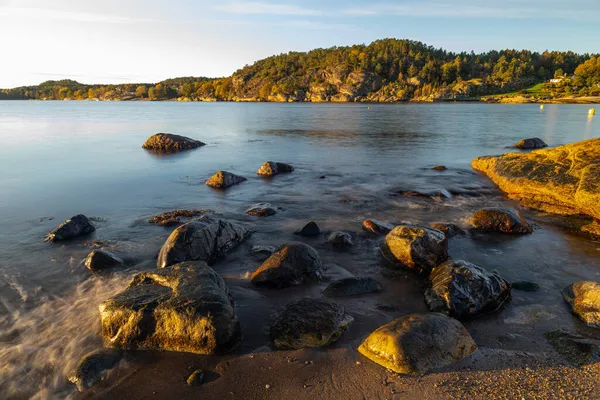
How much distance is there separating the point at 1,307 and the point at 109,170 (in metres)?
17.3

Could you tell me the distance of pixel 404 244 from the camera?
940cm

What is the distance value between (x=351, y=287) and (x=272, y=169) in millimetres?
14506

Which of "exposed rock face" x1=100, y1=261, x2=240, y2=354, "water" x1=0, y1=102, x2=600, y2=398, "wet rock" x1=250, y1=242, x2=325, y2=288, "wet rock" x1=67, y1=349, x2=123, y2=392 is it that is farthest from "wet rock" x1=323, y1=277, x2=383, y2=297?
"wet rock" x1=67, y1=349, x2=123, y2=392

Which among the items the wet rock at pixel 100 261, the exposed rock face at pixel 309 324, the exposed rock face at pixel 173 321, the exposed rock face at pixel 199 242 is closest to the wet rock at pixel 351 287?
the exposed rock face at pixel 309 324

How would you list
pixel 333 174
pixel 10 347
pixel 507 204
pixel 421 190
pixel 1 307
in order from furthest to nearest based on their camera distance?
pixel 333 174
pixel 421 190
pixel 507 204
pixel 1 307
pixel 10 347

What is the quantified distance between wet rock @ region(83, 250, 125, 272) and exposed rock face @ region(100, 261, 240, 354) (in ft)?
9.65

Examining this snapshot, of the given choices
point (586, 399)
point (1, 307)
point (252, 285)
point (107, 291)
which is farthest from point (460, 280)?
point (1, 307)

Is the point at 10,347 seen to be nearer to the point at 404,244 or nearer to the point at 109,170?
the point at 404,244

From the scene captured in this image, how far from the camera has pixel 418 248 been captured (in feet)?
30.3

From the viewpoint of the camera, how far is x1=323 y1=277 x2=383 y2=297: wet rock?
8117 mm

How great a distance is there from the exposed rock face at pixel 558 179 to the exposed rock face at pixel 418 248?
20.9ft

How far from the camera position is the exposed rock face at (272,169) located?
21.8m

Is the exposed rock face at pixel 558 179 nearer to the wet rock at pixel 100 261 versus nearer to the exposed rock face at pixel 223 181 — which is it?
the exposed rock face at pixel 223 181

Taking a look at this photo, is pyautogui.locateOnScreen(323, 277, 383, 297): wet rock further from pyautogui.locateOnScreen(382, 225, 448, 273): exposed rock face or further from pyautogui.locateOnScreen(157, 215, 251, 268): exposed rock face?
pyautogui.locateOnScreen(157, 215, 251, 268): exposed rock face
